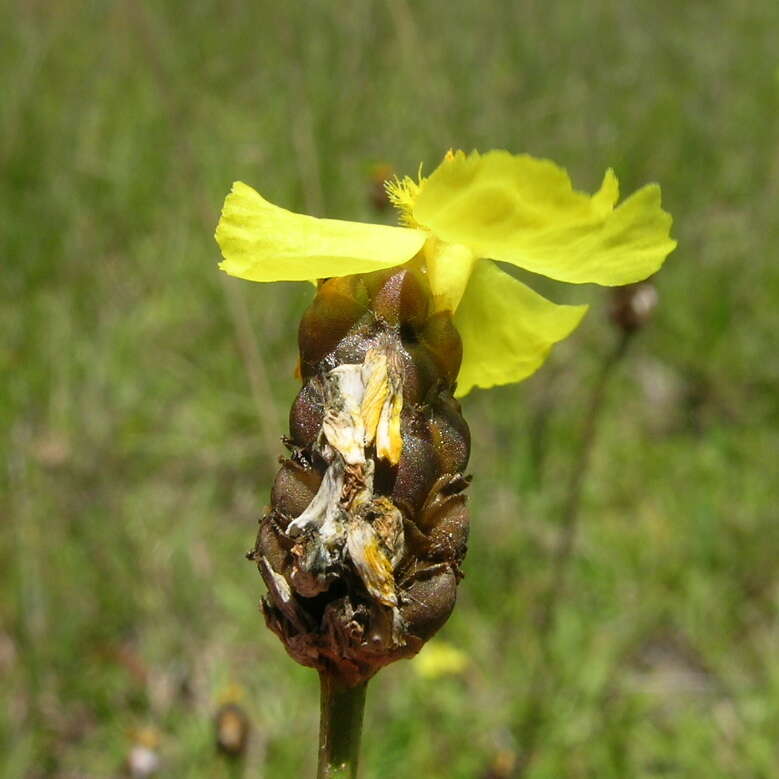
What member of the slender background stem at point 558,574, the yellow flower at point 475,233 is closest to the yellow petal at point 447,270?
the yellow flower at point 475,233

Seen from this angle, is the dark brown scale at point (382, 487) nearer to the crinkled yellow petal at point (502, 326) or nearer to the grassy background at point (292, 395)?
the crinkled yellow petal at point (502, 326)

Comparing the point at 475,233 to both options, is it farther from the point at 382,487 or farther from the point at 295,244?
the point at 382,487

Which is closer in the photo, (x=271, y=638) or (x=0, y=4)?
(x=271, y=638)

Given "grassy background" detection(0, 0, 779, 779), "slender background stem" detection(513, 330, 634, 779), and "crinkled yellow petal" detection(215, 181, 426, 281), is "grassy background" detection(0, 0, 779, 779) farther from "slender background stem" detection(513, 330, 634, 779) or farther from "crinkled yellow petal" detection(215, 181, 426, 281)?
"crinkled yellow petal" detection(215, 181, 426, 281)

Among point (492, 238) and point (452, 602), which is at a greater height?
point (492, 238)

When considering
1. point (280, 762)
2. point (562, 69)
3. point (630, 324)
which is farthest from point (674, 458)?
point (562, 69)

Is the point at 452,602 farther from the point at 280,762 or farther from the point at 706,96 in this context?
the point at 706,96

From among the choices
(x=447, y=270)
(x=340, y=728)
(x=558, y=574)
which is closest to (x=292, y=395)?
(x=558, y=574)

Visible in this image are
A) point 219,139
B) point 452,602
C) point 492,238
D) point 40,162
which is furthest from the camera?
point 219,139
